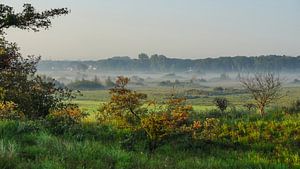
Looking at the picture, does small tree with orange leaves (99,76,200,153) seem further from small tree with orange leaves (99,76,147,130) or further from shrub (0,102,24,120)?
shrub (0,102,24,120)

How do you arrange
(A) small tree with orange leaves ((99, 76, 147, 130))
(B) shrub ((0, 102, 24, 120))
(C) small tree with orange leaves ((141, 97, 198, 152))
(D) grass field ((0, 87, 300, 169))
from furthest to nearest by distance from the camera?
(B) shrub ((0, 102, 24, 120))
(A) small tree with orange leaves ((99, 76, 147, 130))
(C) small tree with orange leaves ((141, 97, 198, 152))
(D) grass field ((0, 87, 300, 169))

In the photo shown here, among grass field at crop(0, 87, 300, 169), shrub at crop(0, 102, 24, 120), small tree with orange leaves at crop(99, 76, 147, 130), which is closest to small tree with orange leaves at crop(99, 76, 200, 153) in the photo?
small tree with orange leaves at crop(99, 76, 147, 130)

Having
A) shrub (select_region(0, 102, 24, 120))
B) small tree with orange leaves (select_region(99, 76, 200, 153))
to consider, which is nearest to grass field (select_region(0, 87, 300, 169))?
small tree with orange leaves (select_region(99, 76, 200, 153))

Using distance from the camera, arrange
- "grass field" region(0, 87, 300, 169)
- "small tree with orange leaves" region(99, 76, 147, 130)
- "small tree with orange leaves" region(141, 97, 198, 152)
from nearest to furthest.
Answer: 1. "grass field" region(0, 87, 300, 169)
2. "small tree with orange leaves" region(141, 97, 198, 152)
3. "small tree with orange leaves" region(99, 76, 147, 130)

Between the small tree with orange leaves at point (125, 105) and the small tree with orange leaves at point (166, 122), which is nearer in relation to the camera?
the small tree with orange leaves at point (166, 122)

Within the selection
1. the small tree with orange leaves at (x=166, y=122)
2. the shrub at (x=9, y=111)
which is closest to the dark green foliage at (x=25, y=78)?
the shrub at (x=9, y=111)

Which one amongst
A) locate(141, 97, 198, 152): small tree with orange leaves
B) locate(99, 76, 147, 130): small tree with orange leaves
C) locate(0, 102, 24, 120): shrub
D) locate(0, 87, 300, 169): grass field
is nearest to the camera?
locate(0, 87, 300, 169): grass field

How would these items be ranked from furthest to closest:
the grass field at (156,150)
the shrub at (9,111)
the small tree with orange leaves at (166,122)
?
the shrub at (9,111) < the small tree with orange leaves at (166,122) < the grass field at (156,150)

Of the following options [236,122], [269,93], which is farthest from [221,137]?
A: [269,93]

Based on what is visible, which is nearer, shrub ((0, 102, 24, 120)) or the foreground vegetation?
the foreground vegetation

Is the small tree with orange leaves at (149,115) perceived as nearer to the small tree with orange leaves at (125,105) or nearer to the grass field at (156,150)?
the small tree with orange leaves at (125,105)

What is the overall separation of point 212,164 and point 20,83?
13449mm

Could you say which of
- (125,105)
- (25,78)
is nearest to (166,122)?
(125,105)

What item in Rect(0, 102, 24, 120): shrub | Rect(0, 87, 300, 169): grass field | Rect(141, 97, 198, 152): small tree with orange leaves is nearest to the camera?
Rect(0, 87, 300, 169): grass field
